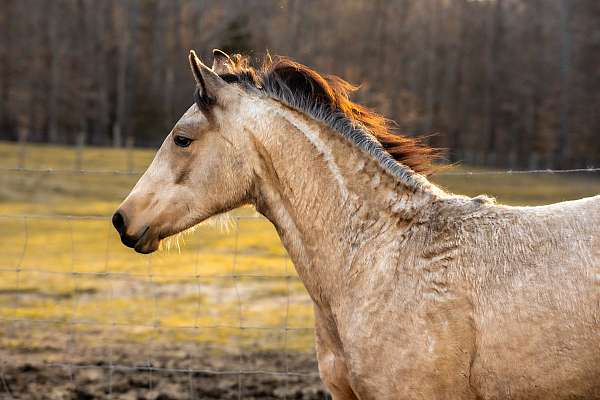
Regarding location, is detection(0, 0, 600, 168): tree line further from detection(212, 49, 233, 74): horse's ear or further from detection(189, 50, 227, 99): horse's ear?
detection(189, 50, 227, 99): horse's ear

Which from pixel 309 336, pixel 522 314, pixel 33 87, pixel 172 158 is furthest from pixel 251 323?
A: pixel 33 87

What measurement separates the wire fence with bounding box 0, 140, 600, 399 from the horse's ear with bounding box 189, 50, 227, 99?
868mm

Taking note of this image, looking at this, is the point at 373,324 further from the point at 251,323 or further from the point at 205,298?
the point at 205,298

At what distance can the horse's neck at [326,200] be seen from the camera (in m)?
3.42

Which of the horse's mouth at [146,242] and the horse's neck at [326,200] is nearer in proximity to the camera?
the horse's neck at [326,200]

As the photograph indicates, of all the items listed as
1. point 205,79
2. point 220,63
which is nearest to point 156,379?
point 220,63

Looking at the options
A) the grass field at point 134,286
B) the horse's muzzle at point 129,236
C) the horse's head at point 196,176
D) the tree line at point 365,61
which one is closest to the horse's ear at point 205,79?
the horse's head at point 196,176

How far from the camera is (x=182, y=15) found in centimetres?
5469

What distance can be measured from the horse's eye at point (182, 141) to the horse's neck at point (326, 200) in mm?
308

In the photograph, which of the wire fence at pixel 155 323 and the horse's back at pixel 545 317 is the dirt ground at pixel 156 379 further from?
the horse's back at pixel 545 317

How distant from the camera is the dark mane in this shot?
142 inches

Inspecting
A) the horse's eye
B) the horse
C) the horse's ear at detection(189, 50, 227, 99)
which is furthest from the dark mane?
the horse's eye

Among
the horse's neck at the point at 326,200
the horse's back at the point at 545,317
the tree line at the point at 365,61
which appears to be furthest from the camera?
the tree line at the point at 365,61

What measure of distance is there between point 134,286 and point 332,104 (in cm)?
887
